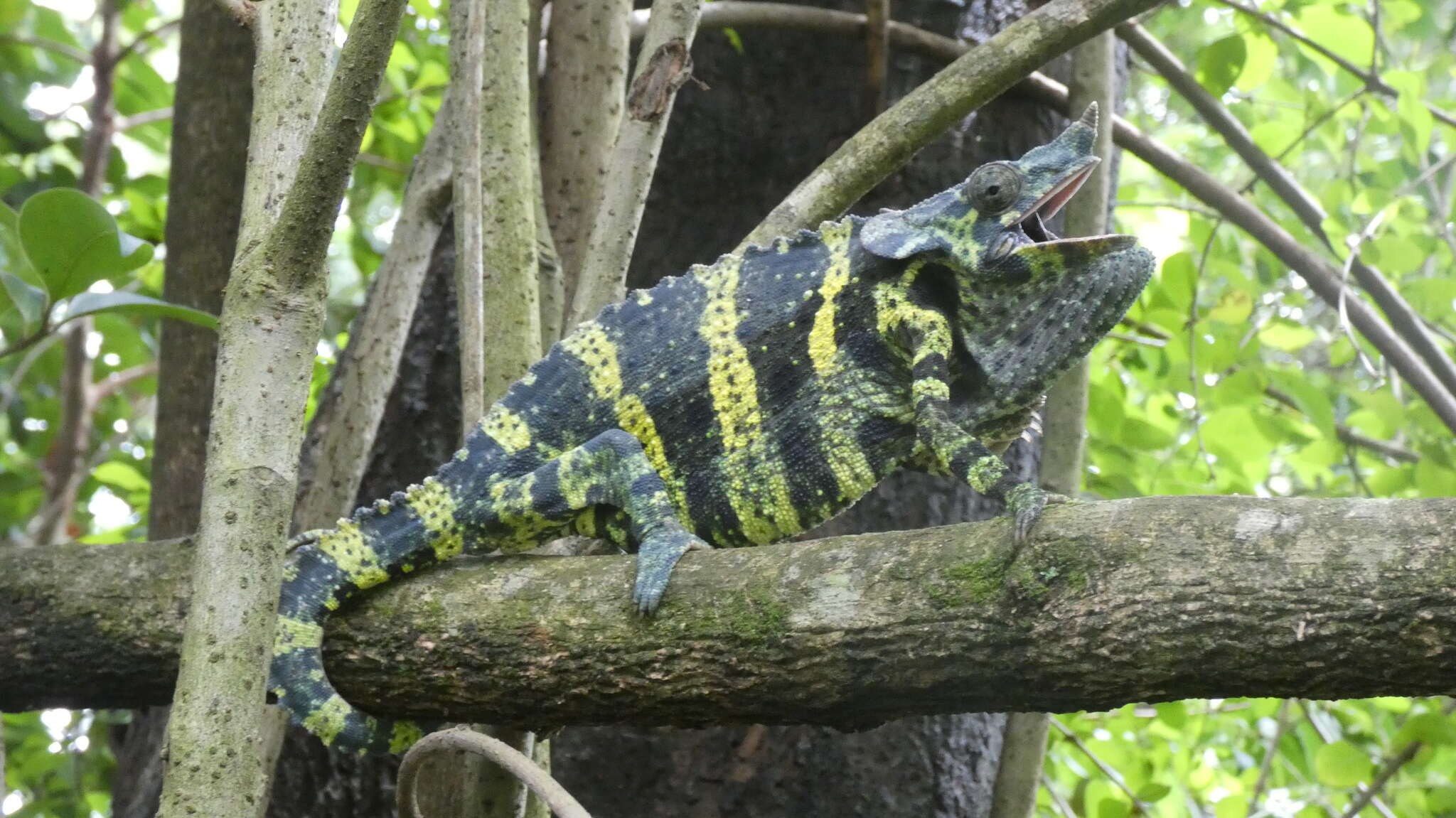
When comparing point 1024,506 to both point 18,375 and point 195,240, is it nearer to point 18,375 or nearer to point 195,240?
point 195,240

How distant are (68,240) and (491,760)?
1.28 m

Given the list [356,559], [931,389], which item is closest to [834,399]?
[931,389]

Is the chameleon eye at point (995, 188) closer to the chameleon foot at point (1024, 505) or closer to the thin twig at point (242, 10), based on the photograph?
the chameleon foot at point (1024, 505)

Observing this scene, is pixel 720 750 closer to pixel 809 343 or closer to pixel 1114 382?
pixel 809 343

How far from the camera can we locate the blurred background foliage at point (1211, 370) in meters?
3.62

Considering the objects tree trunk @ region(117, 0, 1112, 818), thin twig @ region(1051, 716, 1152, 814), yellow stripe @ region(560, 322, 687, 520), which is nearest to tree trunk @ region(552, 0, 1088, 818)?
tree trunk @ region(117, 0, 1112, 818)

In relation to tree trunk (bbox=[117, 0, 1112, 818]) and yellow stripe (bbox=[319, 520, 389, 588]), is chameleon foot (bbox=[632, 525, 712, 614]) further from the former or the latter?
tree trunk (bbox=[117, 0, 1112, 818])

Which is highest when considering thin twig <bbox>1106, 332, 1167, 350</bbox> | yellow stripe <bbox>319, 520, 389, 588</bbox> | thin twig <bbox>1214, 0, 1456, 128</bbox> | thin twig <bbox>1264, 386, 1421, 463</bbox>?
thin twig <bbox>1214, 0, 1456, 128</bbox>

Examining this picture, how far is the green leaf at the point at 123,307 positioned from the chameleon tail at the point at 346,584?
499mm

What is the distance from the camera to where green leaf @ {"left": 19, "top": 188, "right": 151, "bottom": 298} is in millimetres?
2447

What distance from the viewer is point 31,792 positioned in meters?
4.81

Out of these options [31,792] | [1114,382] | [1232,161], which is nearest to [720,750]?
[1114,382]

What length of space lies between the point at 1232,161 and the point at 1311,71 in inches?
140

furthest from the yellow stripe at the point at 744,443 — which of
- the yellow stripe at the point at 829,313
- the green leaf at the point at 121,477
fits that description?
the green leaf at the point at 121,477
